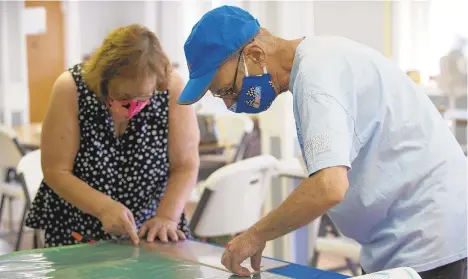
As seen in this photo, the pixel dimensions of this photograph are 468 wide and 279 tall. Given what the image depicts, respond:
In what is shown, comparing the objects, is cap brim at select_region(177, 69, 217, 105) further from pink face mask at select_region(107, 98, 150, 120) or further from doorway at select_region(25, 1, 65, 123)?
doorway at select_region(25, 1, 65, 123)

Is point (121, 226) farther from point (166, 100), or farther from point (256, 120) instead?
point (256, 120)

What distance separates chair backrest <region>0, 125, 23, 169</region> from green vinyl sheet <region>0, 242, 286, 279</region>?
2688 mm

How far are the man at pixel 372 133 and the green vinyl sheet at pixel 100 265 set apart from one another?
0.46ft

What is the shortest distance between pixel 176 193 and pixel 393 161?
2.74 feet

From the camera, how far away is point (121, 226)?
1.86 m

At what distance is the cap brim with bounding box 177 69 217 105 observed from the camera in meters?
1.39

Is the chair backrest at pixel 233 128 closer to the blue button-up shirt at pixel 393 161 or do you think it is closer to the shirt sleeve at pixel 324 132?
the blue button-up shirt at pixel 393 161

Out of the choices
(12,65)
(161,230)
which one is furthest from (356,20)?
(12,65)

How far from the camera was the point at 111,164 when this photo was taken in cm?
201

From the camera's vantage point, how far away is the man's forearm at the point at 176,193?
2004 millimetres

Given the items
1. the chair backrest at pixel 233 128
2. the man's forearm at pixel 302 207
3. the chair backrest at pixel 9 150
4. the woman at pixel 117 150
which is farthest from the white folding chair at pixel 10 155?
the man's forearm at pixel 302 207

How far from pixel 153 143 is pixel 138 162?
0.07 m

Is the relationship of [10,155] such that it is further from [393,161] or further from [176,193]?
[393,161]

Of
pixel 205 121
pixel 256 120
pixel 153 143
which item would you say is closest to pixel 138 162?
pixel 153 143
